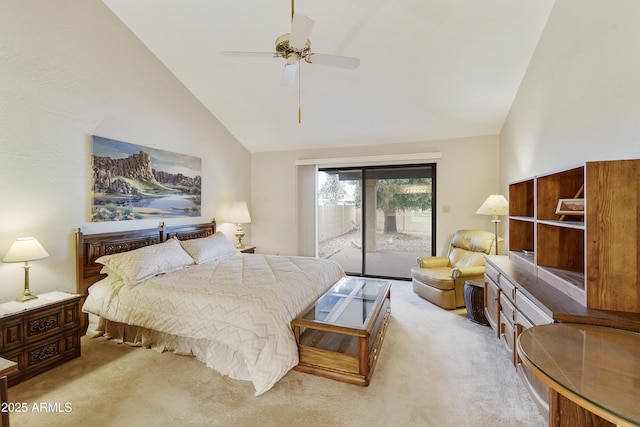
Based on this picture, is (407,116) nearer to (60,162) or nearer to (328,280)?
(328,280)

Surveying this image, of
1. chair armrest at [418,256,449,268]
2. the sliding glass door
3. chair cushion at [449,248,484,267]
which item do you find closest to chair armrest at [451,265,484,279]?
chair cushion at [449,248,484,267]

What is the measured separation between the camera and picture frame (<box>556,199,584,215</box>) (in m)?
1.97

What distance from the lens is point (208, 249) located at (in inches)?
146

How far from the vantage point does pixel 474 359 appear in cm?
248

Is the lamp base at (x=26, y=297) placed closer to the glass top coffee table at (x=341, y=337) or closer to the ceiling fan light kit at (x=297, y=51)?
the glass top coffee table at (x=341, y=337)

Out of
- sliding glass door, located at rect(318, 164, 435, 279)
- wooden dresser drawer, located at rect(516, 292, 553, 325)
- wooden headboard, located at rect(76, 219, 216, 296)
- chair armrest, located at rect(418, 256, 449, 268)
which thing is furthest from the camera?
sliding glass door, located at rect(318, 164, 435, 279)

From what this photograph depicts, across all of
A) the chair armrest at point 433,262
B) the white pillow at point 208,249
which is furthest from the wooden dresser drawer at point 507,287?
the white pillow at point 208,249

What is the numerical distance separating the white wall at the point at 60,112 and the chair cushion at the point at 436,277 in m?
3.68

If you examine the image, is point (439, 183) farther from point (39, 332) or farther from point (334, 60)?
point (39, 332)

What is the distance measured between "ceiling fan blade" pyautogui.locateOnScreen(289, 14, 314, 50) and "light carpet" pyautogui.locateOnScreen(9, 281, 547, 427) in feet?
8.38

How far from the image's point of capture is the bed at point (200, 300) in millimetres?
2150

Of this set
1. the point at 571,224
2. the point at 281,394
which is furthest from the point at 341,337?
the point at 571,224

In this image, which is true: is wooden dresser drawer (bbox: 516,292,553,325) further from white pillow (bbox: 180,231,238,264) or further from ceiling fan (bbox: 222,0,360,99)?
white pillow (bbox: 180,231,238,264)

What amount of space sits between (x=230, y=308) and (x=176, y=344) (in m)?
0.83
